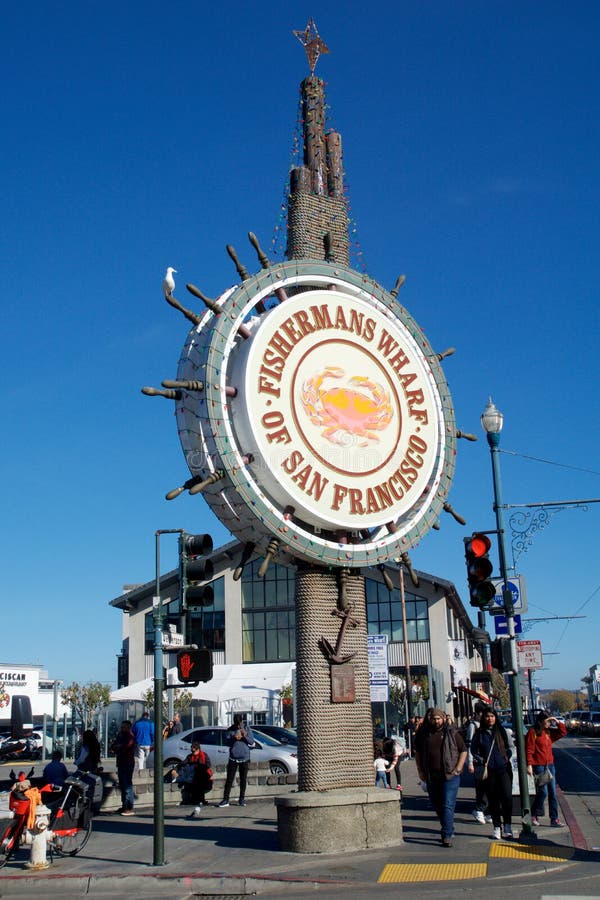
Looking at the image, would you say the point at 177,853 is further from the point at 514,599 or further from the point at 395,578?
the point at 395,578

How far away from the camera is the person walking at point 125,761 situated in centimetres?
1595

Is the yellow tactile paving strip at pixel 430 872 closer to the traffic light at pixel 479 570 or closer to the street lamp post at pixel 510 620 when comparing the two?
the street lamp post at pixel 510 620

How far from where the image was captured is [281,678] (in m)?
37.8

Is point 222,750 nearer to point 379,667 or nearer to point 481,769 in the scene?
point 379,667

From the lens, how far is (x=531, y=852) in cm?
1127

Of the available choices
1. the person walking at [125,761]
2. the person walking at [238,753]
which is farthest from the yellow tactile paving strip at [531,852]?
the person walking at [125,761]

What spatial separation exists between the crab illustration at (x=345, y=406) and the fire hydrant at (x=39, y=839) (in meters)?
6.27

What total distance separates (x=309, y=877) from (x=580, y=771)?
19.5 m

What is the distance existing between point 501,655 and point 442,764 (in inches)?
87.5

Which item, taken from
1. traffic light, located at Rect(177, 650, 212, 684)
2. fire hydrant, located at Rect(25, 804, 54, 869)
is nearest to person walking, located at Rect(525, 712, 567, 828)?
traffic light, located at Rect(177, 650, 212, 684)

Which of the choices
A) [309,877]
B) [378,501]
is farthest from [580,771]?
[309,877]

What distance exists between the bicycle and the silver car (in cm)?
968

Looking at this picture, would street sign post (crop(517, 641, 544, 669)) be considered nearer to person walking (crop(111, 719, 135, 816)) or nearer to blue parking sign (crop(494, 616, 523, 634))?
blue parking sign (crop(494, 616, 523, 634))

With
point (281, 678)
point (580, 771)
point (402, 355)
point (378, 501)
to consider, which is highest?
point (402, 355)
